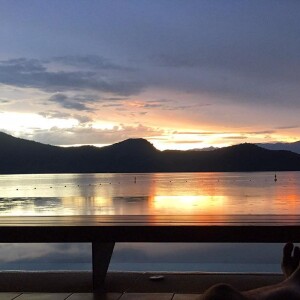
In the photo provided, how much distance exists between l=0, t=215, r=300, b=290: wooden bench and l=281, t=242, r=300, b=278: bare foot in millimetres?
1384

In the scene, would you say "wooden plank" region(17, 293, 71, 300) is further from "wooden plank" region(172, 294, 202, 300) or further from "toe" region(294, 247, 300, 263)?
"toe" region(294, 247, 300, 263)

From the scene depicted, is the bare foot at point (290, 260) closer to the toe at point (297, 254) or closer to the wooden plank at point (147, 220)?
the toe at point (297, 254)

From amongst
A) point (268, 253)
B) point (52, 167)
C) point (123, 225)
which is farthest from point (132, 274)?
point (52, 167)

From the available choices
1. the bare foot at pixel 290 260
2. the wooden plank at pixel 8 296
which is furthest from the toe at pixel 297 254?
the wooden plank at pixel 8 296

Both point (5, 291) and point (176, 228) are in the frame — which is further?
point (5, 291)

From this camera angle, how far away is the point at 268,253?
22.8 ft

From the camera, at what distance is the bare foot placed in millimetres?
2721

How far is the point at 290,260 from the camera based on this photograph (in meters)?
2.75

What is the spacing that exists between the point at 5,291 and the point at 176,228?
1.46 meters

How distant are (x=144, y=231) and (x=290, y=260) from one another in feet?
5.55

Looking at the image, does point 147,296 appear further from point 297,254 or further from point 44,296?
point 297,254

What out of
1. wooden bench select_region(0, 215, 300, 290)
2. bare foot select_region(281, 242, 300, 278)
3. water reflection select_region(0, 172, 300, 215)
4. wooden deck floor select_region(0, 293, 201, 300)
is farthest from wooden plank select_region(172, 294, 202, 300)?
water reflection select_region(0, 172, 300, 215)

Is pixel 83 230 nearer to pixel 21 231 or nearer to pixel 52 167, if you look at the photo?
pixel 21 231

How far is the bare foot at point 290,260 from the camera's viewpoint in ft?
8.93
